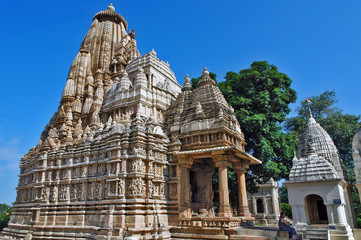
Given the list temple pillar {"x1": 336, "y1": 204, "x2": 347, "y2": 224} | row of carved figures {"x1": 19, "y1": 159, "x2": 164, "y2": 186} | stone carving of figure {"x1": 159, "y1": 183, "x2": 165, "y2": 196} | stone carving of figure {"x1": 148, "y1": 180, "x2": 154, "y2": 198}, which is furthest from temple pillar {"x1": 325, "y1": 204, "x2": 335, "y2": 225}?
stone carving of figure {"x1": 148, "y1": 180, "x2": 154, "y2": 198}

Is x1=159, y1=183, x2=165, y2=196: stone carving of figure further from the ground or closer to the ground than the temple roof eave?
closer to the ground

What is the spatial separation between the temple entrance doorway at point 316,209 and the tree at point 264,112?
133 inches

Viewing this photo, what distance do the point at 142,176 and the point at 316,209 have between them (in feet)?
37.3

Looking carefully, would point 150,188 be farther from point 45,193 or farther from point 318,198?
point 318,198

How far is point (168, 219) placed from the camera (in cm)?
1379

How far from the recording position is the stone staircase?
14073mm

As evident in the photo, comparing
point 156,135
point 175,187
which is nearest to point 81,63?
point 156,135

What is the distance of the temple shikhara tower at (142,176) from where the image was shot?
12.9 m

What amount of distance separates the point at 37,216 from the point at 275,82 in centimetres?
2098

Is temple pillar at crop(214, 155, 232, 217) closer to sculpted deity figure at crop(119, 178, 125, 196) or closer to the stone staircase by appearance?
sculpted deity figure at crop(119, 178, 125, 196)

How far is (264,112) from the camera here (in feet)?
74.1

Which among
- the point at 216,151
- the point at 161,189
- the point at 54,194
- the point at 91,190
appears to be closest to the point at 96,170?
the point at 91,190

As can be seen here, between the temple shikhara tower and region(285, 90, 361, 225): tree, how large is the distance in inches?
766

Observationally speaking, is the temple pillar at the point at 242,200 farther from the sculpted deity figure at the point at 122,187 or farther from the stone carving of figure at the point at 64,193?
the stone carving of figure at the point at 64,193
